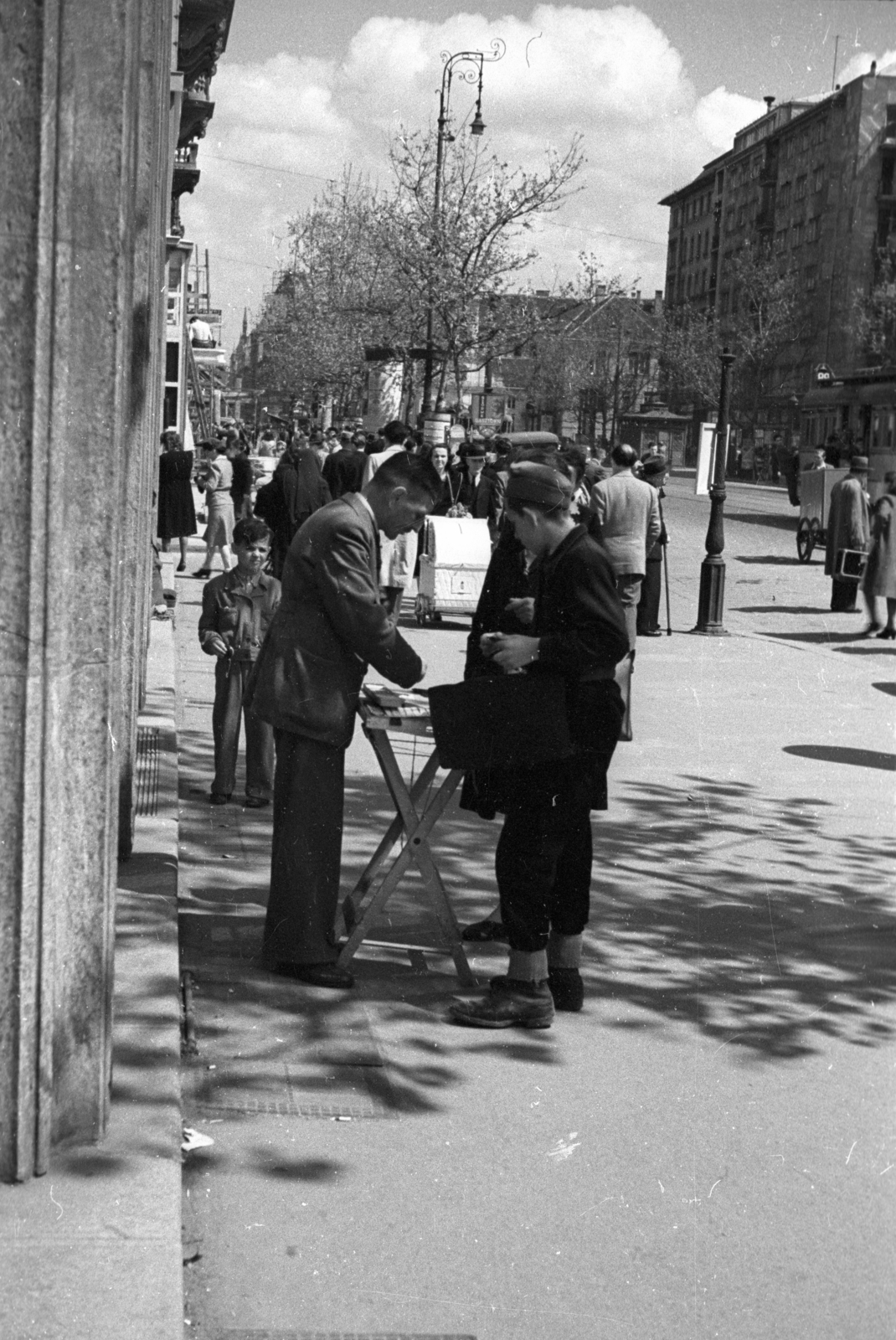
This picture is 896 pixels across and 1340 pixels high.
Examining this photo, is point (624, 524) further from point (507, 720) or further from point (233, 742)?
point (507, 720)

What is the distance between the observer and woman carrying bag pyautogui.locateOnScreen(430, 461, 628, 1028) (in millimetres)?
5523

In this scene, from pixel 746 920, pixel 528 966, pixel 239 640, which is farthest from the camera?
pixel 239 640

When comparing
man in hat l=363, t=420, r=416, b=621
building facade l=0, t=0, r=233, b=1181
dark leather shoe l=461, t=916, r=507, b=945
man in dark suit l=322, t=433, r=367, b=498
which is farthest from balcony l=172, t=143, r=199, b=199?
building facade l=0, t=0, r=233, b=1181

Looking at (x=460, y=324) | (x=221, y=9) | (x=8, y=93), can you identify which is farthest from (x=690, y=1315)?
(x=460, y=324)

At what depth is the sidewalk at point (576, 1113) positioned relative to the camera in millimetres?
3879

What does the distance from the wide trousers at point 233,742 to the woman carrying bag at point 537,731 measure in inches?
123

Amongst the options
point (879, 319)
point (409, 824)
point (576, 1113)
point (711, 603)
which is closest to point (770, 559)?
point (711, 603)

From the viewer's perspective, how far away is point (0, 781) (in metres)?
3.71

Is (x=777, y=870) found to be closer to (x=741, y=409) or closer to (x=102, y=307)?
(x=102, y=307)

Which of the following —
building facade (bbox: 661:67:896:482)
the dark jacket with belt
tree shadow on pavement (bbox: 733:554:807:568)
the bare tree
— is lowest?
tree shadow on pavement (bbox: 733:554:807:568)

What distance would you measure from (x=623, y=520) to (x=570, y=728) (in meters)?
8.13

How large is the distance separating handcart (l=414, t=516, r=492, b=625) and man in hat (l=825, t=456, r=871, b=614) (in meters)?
5.20

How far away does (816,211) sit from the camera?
8919 centimetres

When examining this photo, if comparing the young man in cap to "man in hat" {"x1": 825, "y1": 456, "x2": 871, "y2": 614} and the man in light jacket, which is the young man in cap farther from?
"man in hat" {"x1": 825, "y1": 456, "x2": 871, "y2": 614}
